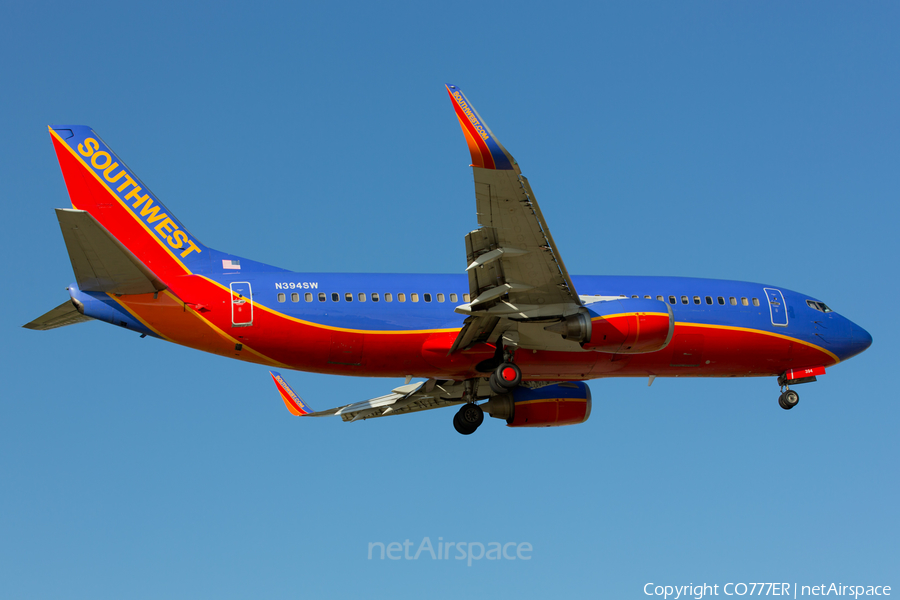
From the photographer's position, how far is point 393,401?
31859 millimetres

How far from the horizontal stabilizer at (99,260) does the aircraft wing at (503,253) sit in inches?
315

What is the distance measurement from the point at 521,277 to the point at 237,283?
7.46m

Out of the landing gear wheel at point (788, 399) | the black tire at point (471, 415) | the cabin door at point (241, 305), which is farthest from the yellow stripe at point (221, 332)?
the landing gear wheel at point (788, 399)

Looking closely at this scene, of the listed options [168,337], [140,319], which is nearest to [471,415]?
[168,337]

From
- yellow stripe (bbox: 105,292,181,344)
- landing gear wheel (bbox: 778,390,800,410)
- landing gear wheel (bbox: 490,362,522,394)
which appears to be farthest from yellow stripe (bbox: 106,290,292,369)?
landing gear wheel (bbox: 778,390,800,410)

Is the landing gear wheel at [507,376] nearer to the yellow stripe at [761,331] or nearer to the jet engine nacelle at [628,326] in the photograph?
the jet engine nacelle at [628,326]

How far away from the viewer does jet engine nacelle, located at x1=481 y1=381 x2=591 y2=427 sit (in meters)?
29.7

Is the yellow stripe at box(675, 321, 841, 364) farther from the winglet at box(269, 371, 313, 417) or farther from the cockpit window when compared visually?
the winglet at box(269, 371, 313, 417)

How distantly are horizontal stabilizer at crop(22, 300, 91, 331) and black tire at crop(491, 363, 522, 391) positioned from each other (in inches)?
427

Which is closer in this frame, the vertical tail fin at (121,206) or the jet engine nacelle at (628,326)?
the jet engine nacelle at (628,326)

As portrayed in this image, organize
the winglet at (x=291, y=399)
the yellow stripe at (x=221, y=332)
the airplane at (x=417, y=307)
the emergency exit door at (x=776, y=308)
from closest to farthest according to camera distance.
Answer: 1. the airplane at (x=417, y=307)
2. the yellow stripe at (x=221, y=332)
3. the emergency exit door at (x=776, y=308)
4. the winglet at (x=291, y=399)

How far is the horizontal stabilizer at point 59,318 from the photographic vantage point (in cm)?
2433

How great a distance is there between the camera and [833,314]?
1184 inches

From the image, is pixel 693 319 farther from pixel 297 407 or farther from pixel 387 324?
pixel 297 407
